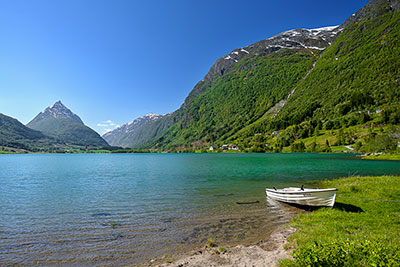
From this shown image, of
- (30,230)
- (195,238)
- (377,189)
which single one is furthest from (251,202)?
(30,230)

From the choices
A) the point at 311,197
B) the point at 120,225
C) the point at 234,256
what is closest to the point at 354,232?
the point at 234,256

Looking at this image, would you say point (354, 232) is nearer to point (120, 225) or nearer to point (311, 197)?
point (311, 197)

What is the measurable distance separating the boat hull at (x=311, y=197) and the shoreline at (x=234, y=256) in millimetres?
7791

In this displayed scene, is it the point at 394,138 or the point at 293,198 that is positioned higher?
the point at 394,138

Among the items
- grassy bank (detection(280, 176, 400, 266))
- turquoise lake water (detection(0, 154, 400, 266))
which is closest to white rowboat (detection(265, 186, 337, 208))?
grassy bank (detection(280, 176, 400, 266))

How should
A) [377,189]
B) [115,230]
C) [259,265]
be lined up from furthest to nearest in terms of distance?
[377,189]
[115,230]
[259,265]

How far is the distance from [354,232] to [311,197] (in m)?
7.68

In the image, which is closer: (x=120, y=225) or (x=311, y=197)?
(x=120, y=225)

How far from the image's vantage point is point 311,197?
19266mm

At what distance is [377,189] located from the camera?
22.9 metres

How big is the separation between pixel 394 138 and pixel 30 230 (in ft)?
557

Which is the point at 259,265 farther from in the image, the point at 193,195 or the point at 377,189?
the point at 377,189

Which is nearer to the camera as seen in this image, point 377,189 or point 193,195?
point 377,189

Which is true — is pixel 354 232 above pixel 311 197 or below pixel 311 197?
below
